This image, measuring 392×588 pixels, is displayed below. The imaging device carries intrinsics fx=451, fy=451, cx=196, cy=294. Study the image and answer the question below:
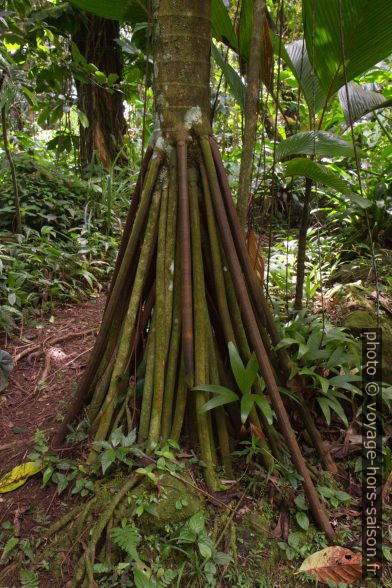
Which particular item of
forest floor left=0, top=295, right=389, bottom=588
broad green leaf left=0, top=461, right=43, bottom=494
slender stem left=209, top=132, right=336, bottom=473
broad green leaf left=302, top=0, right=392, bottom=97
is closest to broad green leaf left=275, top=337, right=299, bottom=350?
slender stem left=209, top=132, right=336, bottom=473

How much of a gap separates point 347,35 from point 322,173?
77 centimetres

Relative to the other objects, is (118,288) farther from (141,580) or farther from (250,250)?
(141,580)

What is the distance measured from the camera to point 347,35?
7.41 feet

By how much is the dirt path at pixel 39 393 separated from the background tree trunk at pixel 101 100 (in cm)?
296

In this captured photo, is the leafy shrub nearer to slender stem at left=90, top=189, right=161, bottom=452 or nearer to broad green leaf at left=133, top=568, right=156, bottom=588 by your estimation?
slender stem at left=90, top=189, right=161, bottom=452

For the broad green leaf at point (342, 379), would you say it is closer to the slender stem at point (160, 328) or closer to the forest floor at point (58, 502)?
the forest floor at point (58, 502)

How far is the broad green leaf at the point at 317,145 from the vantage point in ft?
7.34

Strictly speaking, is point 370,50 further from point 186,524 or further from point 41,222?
point 41,222

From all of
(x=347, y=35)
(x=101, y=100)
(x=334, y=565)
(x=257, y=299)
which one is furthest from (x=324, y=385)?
(x=101, y=100)

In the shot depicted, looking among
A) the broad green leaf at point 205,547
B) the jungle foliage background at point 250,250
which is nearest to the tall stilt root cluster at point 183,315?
the jungle foliage background at point 250,250

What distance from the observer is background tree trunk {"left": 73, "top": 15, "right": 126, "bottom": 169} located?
5.90 meters

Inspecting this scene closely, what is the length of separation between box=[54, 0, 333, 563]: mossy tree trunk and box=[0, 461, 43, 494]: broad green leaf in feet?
0.52

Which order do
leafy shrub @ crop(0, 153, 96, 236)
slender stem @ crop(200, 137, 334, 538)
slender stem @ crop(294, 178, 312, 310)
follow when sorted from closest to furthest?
slender stem @ crop(200, 137, 334, 538), slender stem @ crop(294, 178, 312, 310), leafy shrub @ crop(0, 153, 96, 236)

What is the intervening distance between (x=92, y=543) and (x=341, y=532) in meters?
1.01
